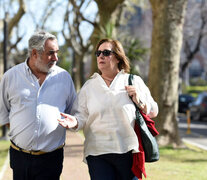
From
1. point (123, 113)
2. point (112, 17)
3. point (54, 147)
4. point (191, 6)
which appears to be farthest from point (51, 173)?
point (191, 6)

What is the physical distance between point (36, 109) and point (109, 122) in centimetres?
70

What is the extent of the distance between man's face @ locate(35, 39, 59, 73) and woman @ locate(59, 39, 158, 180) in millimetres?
442

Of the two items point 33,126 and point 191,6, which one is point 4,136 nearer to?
point 33,126

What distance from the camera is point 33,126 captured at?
370 cm

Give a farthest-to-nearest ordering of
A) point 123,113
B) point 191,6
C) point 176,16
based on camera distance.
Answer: point 191,6
point 176,16
point 123,113

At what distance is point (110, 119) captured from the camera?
11.6ft

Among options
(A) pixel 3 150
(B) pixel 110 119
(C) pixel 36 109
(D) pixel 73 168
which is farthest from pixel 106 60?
(A) pixel 3 150

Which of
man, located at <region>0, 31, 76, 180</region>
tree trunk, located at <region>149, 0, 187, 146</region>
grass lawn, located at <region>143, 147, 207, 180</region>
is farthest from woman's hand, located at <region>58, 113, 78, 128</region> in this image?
tree trunk, located at <region>149, 0, 187, 146</region>

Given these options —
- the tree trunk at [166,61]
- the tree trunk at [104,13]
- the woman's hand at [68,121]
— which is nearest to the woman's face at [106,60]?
the woman's hand at [68,121]

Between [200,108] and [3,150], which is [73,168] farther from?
[200,108]

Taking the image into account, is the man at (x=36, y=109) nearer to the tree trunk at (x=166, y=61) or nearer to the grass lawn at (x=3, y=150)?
the grass lawn at (x=3, y=150)

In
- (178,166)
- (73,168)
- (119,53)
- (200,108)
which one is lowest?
(200,108)

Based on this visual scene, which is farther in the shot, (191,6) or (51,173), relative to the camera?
(191,6)

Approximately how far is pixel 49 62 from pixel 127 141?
104cm
